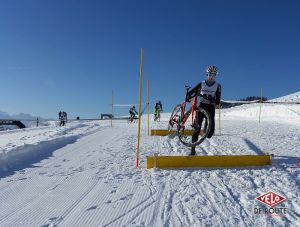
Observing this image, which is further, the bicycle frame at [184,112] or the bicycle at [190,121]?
the bicycle frame at [184,112]

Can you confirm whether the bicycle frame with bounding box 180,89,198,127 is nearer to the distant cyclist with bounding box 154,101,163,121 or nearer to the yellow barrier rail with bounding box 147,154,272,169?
the yellow barrier rail with bounding box 147,154,272,169

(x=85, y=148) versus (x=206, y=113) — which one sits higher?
(x=206, y=113)

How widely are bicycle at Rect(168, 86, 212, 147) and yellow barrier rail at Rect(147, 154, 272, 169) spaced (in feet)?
2.06

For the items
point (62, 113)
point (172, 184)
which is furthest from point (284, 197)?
point (62, 113)

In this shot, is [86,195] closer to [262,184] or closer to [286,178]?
[262,184]

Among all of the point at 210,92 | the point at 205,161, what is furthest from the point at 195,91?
the point at 205,161

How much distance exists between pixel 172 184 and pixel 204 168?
1630 millimetres

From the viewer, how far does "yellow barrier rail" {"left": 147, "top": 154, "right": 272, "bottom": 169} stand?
843cm

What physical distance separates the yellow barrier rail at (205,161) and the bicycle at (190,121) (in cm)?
63

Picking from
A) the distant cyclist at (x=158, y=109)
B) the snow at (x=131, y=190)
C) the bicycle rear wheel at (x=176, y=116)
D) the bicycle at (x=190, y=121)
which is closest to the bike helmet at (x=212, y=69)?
the bicycle at (x=190, y=121)

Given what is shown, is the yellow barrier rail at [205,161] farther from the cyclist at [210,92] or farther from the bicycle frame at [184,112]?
the bicycle frame at [184,112]

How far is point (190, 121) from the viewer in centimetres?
1018

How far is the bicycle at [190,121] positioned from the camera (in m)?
9.12

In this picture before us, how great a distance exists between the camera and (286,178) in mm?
7348
